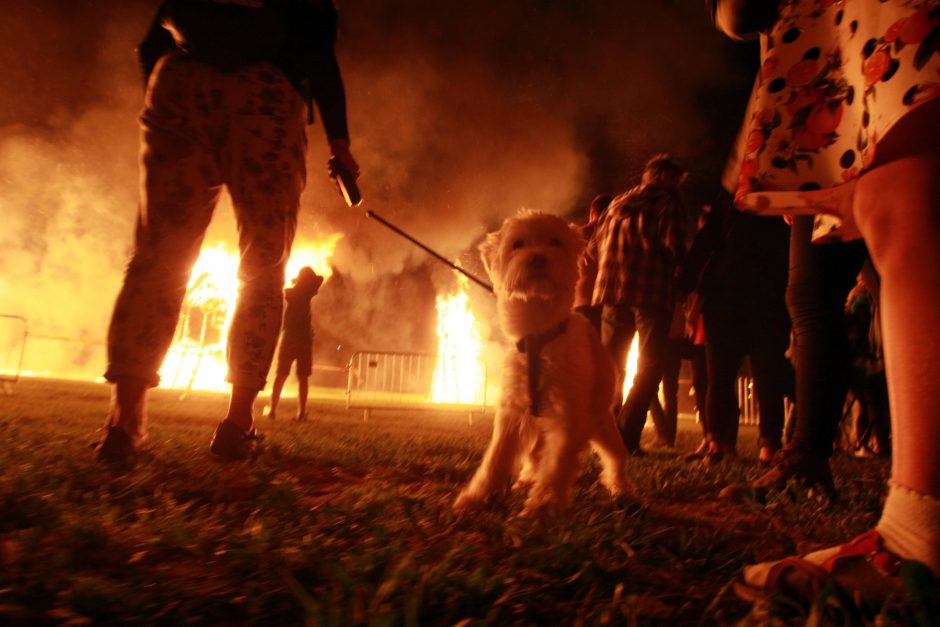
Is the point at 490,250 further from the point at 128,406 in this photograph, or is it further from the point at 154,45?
the point at 154,45

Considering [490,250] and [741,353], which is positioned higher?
Answer: [490,250]

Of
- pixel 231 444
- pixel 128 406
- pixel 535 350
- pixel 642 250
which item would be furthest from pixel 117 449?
pixel 642 250

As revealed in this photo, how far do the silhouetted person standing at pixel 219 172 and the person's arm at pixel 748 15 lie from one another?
6.74 feet

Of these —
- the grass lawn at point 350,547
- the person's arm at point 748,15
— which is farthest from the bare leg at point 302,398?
the person's arm at point 748,15

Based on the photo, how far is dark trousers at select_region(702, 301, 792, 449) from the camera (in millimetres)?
4094

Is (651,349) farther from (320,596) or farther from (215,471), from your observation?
(320,596)

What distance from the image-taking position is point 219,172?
2781mm

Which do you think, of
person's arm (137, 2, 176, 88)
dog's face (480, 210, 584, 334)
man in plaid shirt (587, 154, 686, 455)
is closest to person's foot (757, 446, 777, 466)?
man in plaid shirt (587, 154, 686, 455)

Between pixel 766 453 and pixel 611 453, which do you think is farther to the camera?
pixel 766 453

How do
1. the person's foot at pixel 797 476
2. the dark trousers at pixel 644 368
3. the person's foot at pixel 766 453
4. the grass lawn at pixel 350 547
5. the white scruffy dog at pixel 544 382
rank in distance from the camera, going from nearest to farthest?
the grass lawn at pixel 350 547, the white scruffy dog at pixel 544 382, the person's foot at pixel 797 476, the person's foot at pixel 766 453, the dark trousers at pixel 644 368

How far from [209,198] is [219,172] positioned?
0.15 metres

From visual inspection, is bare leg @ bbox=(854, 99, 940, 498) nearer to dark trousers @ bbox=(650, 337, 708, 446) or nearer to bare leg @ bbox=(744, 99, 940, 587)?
bare leg @ bbox=(744, 99, 940, 587)

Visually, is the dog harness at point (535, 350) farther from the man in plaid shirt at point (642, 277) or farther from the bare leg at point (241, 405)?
the man in plaid shirt at point (642, 277)

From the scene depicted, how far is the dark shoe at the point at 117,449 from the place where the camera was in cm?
237
